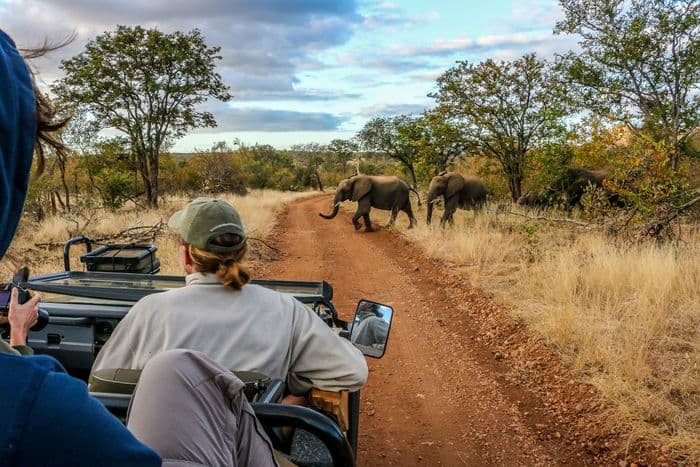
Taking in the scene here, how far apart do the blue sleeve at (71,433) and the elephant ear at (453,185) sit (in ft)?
51.0

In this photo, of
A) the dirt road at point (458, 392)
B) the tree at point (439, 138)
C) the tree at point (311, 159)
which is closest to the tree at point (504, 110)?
the tree at point (439, 138)

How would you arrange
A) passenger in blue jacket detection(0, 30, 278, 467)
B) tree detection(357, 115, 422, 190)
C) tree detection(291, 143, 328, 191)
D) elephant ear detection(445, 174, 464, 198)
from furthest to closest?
tree detection(291, 143, 328, 191), tree detection(357, 115, 422, 190), elephant ear detection(445, 174, 464, 198), passenger in blue jacket detection(0, 30, 278, 467)

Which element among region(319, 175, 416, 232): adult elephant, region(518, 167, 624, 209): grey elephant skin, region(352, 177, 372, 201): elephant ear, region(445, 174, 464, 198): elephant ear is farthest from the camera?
region(319, 175, 416, 232): adult elephant

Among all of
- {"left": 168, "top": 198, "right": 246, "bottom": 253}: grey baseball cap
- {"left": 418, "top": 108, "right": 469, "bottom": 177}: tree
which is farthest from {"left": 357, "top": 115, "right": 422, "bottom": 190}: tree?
{"left": 168, "top": 198, "right": 246, "bottom": 253}: grey baseball cap

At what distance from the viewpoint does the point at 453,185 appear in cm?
1595

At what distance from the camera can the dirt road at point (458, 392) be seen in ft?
12.5

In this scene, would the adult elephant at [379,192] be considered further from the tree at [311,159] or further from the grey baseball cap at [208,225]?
the tree at [311,159]

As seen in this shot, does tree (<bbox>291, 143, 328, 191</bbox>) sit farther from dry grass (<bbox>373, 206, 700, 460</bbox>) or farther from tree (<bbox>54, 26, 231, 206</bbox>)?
dry grass (<bbox>373, 206, 700, 460</bbox>)

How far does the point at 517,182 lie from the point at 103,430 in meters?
16.7

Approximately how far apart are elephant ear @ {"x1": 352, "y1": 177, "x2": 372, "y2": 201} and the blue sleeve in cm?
1578

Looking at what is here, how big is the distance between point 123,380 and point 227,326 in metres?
0.37

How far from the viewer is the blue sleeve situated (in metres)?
0.66

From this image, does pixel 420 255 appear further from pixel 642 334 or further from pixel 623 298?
pixel 642 334

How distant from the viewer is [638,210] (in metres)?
8.25
